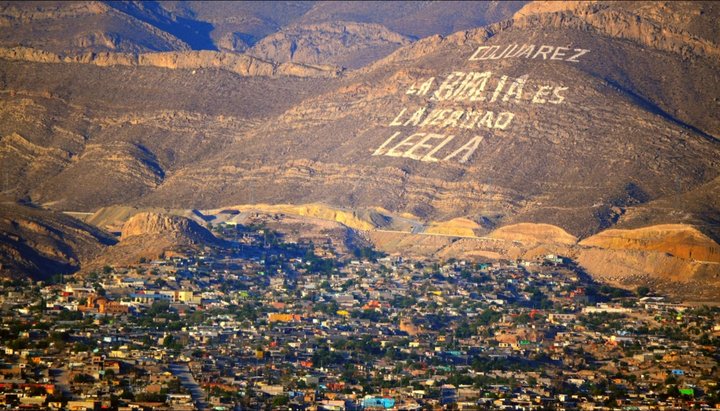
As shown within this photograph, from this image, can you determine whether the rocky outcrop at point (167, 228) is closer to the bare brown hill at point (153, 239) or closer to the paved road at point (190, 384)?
the bare brown hill at point (153, 239)

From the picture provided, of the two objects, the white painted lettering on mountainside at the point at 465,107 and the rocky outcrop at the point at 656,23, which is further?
the rocky outcrop at the point at 656,23

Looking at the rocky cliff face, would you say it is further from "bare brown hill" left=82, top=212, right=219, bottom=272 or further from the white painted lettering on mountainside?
the white painted lettering on mountainside

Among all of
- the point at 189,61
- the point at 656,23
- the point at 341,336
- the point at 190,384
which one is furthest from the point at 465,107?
A: the point at 190,384

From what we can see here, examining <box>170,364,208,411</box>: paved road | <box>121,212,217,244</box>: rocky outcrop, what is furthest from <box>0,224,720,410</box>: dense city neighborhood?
<box>121,212,217,244</box>: rocky outcrop

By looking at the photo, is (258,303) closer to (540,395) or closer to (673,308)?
(673,308)

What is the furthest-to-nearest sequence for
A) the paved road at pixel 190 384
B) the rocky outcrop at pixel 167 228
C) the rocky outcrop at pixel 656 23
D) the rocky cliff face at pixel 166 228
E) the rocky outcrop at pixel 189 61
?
the rocky outcrop at pixel 189 61 < the rocky outcrop at pixel 656 23 < the rocky cliff face at pixel 166 228 < the rocky outcrop at pixel 167 228 < the paved road at pixel 190 384

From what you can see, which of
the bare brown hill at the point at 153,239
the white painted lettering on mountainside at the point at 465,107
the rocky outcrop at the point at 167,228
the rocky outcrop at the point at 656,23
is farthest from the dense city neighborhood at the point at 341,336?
the rocky outcrop at the point at 656,23
